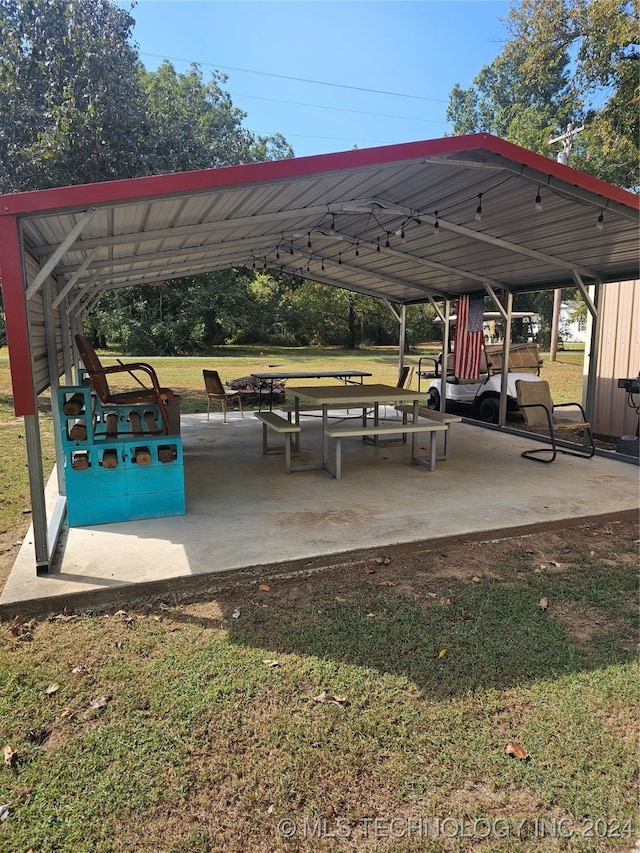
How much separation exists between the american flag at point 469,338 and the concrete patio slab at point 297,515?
213 centimetres

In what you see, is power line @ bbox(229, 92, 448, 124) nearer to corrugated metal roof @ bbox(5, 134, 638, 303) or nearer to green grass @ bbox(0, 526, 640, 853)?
corrugated metal roof @ bbox(5, 134, 638, 303)

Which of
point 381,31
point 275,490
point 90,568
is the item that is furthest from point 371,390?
point 381,31

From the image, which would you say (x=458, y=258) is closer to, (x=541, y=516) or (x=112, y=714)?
(x=541, y=516)

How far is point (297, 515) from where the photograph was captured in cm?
412

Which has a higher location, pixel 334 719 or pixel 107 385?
pixel 107 385

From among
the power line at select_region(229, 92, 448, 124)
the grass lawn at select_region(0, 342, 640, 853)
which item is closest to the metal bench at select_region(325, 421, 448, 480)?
the grass lawn at select_region(0, 342, 640, 853)

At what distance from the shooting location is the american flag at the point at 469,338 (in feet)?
27.5

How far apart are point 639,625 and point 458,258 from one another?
17.7 ft

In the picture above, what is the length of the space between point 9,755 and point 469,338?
786 centimetres

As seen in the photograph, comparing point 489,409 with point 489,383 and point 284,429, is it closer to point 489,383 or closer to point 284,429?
point 489,383

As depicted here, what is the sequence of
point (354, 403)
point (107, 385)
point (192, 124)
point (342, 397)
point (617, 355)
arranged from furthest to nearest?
point (192, 124) → point (617, 355) → point (354, 403) → point (342, 397) → point (107, 385)

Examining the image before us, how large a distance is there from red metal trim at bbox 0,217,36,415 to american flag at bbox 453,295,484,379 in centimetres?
681

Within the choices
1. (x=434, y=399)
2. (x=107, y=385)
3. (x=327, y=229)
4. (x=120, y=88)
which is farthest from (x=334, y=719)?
(x=120, y=88)

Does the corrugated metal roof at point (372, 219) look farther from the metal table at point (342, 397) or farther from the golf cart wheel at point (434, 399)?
the golf cart wheel at point (434, 399)
